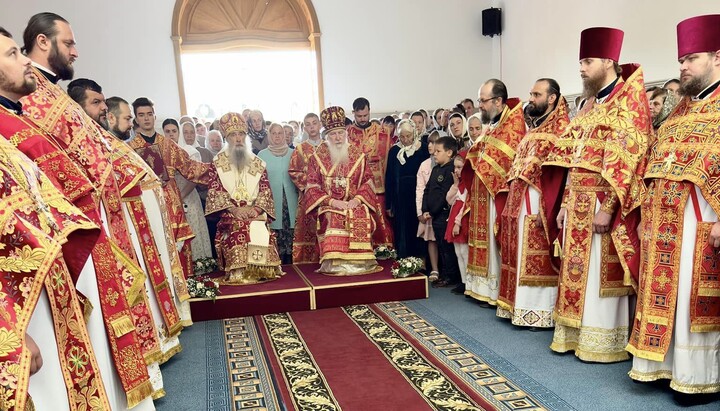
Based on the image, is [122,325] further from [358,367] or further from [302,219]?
[302,219]

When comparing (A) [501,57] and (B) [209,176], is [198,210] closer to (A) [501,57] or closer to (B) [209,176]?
(B) [209,176]

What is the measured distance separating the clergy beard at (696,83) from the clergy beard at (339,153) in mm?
3862

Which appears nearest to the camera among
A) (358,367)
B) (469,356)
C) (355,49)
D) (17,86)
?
(17,86)

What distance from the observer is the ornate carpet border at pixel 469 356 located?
3320mm

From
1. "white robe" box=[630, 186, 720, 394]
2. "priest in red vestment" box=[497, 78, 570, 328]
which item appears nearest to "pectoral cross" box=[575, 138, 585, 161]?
"priest in red vestment" box=[497, 78, 570, 328]

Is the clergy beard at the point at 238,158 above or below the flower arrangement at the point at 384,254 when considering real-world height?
above

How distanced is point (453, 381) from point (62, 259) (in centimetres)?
247

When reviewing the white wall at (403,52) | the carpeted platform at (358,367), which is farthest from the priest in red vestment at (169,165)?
the white wall at (403,52)

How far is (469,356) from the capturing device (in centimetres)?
410

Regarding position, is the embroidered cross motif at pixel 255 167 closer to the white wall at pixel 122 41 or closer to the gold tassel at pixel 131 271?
the gold tassel at pixel 131 271

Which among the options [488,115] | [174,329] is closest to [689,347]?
[488,115]

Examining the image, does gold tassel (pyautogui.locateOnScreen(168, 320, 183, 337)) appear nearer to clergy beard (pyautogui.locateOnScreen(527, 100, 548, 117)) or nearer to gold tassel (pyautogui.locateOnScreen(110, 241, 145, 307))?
gold tassel (pyautogui.locateOnScreen(110, 241, 145, 307))

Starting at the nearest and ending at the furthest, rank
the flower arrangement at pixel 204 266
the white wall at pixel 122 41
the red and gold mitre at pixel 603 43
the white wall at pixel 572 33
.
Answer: the red and gold mitre at pixel 603 43, the flower arrangement at pixel 204 266, the white wall at pixel 572 33, the white wall at pixel 122 41

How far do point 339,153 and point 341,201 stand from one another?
0.58 metres
